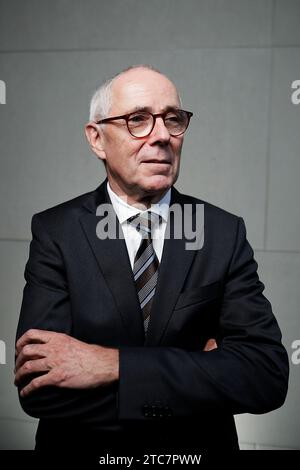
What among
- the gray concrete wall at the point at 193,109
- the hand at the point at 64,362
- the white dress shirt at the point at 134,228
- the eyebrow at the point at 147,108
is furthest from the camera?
the gray concrete wall at the point at 193,109

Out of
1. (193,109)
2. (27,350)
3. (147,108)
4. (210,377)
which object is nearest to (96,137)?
(147,108)

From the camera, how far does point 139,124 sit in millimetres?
1369

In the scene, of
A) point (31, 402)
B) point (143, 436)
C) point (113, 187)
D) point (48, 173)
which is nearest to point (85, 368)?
point (31, 402)

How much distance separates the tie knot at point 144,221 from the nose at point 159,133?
0.73ft

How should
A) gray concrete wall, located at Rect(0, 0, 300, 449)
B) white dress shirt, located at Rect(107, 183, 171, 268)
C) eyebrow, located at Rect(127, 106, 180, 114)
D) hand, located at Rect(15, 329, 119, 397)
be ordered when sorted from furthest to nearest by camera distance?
gray concrete wall, located at Rect(0, 0, 300, 449) < white dress shirt, located at Rect(107, 183, 171, 268) < eyebrow, located at Rect(127, 106, 180, 114) < hand, located at Rect(15, 329, 119, 397)

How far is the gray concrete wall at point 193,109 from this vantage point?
97.2 inches

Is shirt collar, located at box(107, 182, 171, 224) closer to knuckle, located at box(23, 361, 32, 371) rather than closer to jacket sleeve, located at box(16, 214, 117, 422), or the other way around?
jacket sleeve, located at box(16, 214, 117, 422)

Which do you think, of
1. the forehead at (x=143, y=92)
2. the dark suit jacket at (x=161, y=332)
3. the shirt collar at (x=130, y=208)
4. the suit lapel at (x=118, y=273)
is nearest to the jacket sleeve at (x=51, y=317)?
the dark suit jacket at (x=161, y=332)

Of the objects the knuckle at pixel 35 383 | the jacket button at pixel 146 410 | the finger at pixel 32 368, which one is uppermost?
the finger at pixel 32 368

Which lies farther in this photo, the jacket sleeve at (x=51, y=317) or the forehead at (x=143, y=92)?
the forehead at (x=143, y=92)

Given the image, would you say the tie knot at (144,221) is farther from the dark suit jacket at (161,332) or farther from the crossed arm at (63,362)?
the crossed arm at (63,362)

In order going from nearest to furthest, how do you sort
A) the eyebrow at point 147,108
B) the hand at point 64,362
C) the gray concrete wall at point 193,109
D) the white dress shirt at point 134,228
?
the hand at point 64,362, the eyebrow at point 147,108, the white dress shirt at point 134,228, the gray concrete wall at point 193,109

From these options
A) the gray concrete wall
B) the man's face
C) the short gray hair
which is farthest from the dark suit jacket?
the gray concrete wall

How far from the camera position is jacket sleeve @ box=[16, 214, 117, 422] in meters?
1.23
